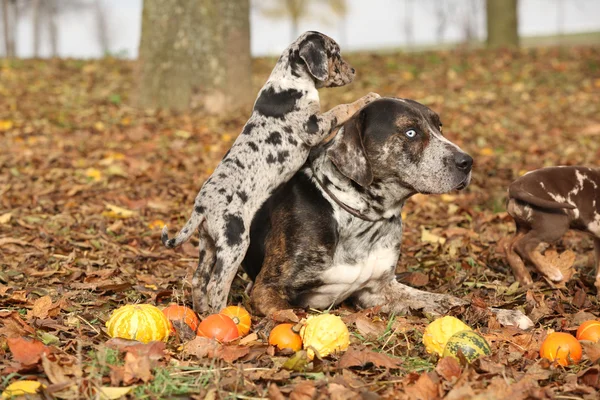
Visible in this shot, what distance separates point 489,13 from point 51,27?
37954 millimetres

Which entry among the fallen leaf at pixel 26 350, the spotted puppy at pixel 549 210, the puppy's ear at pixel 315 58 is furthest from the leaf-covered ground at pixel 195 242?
the puppy's ear at pixel 315 58

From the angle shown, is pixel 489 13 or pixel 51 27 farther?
pixel 51 27

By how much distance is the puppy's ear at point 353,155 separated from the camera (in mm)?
4660

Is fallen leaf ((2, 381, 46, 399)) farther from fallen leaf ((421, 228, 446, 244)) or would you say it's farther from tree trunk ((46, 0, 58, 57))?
tree trunk ((46, 0, 58, 57))

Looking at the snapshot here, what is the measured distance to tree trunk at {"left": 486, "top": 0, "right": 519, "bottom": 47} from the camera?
18.1m

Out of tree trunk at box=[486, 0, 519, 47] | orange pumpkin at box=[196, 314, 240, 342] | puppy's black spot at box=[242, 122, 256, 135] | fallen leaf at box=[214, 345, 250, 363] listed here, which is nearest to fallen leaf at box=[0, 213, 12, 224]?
puppy's black spot at box=[242, 122, 256, 135]

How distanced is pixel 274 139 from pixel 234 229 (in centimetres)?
76

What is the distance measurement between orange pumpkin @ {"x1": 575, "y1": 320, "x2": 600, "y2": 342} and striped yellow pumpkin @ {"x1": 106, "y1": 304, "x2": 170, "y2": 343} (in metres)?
2.44

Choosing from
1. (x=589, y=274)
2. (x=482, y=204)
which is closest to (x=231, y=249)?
(x=589, y=274)

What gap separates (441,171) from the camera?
4598mm

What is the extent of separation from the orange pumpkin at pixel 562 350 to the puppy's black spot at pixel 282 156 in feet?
6.90

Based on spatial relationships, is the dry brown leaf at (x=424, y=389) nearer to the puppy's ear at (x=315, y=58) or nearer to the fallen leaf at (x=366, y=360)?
the fallen leaf at (x=366, y=360)

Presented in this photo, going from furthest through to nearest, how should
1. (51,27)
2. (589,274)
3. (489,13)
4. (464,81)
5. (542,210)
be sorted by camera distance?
(51,27)
(489,13)
(464,81)
(589,274)
(542,210)

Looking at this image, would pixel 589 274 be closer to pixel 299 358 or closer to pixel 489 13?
pixel 299 358
